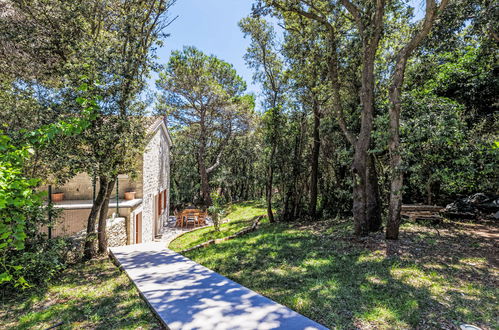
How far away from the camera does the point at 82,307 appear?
4.09 metres

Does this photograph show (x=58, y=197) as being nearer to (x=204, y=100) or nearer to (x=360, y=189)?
(x=360, y=189)

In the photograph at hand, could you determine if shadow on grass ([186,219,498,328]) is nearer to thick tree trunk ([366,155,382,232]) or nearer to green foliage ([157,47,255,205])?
thick tree trunk ([366,155,382,232])

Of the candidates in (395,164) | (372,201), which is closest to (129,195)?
(372,201)

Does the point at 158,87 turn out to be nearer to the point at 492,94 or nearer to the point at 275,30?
→ the point at 275,30

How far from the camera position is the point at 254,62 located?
1241 cm

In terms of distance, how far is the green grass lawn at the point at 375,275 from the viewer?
11.5 feet

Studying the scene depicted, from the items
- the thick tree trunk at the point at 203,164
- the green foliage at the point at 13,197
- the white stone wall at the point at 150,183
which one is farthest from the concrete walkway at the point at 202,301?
the thick tree trunk at the point at 203,164

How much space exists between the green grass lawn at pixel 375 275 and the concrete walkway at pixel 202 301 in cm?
29

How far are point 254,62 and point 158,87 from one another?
853 cm

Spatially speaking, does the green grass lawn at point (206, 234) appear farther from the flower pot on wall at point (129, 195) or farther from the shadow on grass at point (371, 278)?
the flower pot on wall at point (129, 195)

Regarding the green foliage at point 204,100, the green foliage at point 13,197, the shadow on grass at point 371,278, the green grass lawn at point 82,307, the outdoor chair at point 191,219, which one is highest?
the green foliage at point 204,100

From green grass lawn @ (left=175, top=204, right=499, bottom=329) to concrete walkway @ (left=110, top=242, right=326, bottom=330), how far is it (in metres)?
0.29

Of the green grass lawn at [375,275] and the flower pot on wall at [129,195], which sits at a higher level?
the flower pot on wall at [129,195]

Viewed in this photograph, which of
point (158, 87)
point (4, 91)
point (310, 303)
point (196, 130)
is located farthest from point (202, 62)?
point (310, 303)
